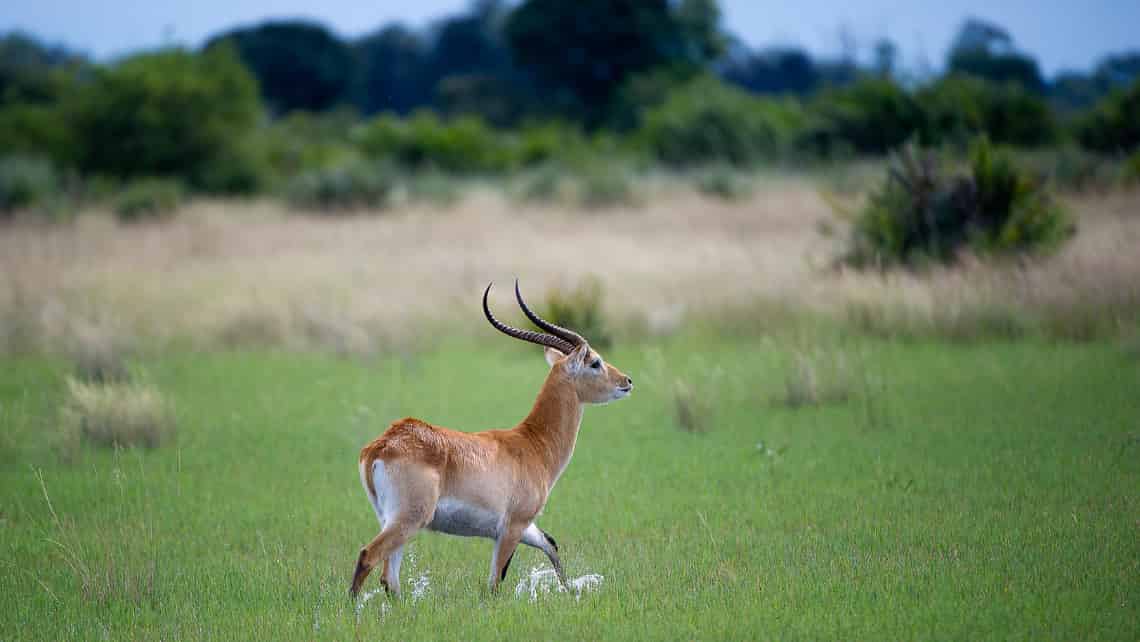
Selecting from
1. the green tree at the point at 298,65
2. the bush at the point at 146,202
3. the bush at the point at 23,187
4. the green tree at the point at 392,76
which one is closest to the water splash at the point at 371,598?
the bush at the point at 146,202

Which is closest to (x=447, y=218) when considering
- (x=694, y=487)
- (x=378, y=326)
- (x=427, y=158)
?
(x=378, y=326)

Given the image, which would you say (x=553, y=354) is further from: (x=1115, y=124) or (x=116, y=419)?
(x=1115, y=124)

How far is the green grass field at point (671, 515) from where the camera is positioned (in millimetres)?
6273

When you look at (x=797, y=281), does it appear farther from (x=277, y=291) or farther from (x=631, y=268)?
(x=277, y=291)

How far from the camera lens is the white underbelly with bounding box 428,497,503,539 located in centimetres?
646

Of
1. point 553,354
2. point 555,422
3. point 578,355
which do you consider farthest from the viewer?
point 553,354

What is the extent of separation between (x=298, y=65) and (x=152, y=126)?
42158 millimetres

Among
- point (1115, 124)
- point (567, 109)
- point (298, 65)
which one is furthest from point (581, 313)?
point (298, 65)

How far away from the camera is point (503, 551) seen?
670 centimetres

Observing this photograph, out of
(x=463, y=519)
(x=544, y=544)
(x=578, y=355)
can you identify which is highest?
(x=578, y=355)

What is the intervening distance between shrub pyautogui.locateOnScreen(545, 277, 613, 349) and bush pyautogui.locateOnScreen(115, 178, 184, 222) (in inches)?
723

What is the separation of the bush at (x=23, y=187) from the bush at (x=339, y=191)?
680cm

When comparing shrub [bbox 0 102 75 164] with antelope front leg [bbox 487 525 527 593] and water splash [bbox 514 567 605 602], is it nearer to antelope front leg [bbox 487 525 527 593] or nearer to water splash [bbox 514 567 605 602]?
water splash [bbox 514 567 605 602]

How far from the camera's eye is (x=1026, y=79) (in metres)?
59.9
